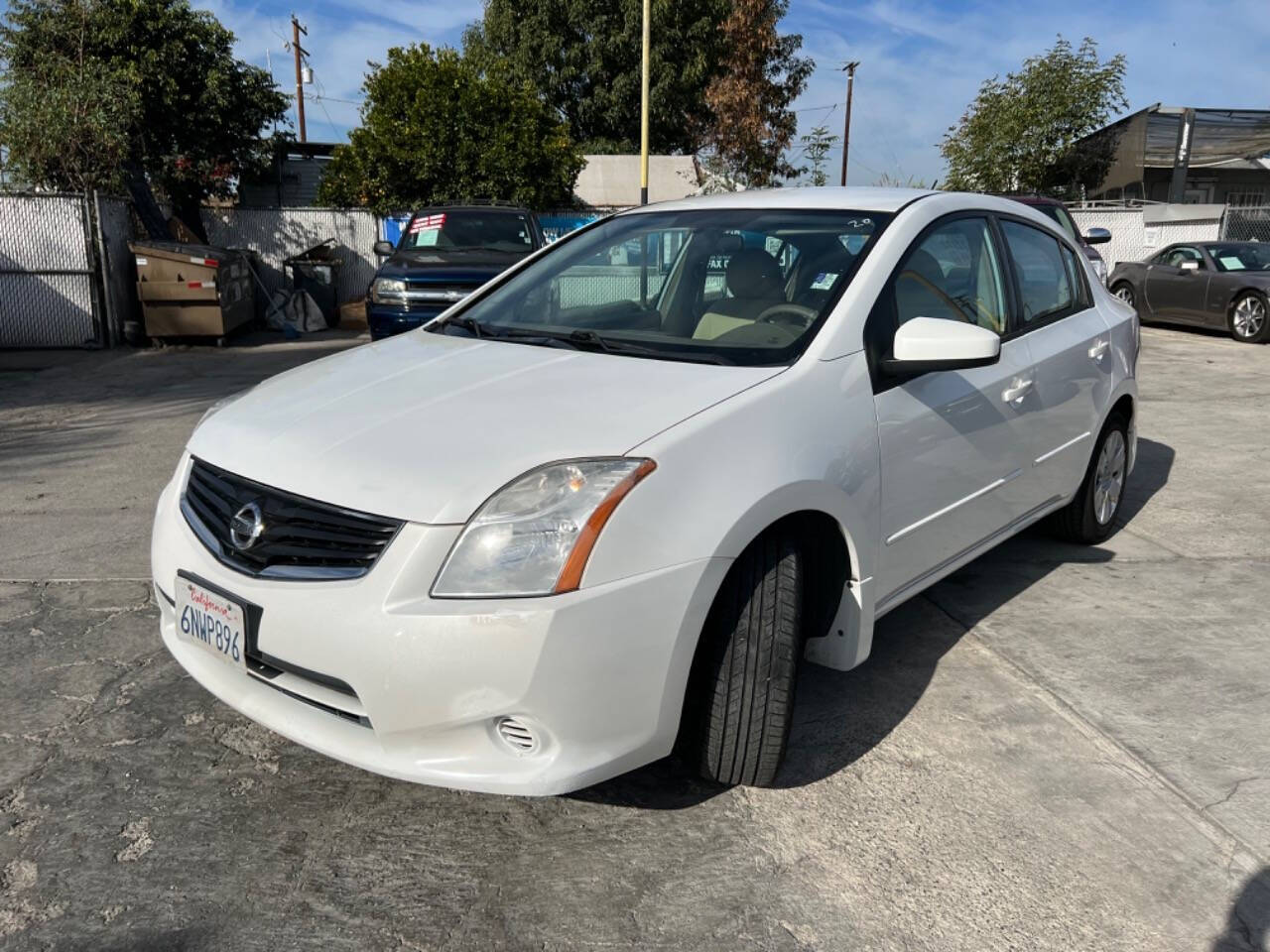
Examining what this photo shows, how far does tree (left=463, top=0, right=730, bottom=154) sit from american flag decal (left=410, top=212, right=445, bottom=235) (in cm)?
1911

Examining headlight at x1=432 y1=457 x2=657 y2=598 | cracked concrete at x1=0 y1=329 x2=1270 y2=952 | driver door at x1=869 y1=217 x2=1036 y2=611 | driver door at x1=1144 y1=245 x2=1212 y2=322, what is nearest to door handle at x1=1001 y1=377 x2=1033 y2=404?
driver door at x1=869 y1=217 x2=1036 y2=611

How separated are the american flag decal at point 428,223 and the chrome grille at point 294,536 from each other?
934 cm

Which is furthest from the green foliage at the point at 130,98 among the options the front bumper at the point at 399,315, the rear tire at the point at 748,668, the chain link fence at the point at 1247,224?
the chain link fence at the point at 1247,224

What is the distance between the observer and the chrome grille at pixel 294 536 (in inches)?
87.6

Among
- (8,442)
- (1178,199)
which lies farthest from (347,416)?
(1178,199)

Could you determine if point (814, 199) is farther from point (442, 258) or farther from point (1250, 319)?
point (1250, 319)

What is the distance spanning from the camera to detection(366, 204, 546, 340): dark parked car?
32.4 ft

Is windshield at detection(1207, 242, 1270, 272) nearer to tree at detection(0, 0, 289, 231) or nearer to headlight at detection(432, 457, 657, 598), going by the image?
headlight at detection(432, 457, 657, 598)

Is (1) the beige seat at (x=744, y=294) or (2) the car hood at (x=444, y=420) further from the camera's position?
(1) the beige seat at (x=744, y=294)

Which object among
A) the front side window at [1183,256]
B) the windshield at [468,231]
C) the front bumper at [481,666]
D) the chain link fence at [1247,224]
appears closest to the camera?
the front bumper at [481,666]

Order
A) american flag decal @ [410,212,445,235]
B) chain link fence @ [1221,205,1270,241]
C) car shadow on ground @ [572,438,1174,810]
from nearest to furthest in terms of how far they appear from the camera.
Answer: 1. car shadow on ground @ [572,438,1174,810]
2. american flag decal @ [410,212,445,235]
3. chain link fence @ [1221,205,1270,241]

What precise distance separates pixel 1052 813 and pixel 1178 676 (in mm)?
1146

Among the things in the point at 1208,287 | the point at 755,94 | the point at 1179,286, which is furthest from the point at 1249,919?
the point at 755,94

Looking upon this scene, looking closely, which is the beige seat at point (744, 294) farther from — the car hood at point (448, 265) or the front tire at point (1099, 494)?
the car hood at point (448, 265)
